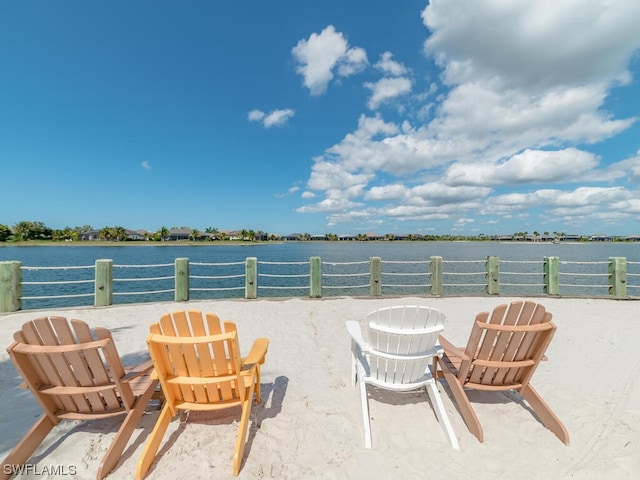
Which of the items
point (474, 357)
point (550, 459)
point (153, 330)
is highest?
point (153, 330)

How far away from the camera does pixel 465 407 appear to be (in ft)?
8.92

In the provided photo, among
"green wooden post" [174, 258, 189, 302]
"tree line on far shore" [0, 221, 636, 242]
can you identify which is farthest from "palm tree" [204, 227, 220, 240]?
"green wooden post" [174, 258, 189, 302]

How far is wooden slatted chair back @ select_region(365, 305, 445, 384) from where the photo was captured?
2.68 meters

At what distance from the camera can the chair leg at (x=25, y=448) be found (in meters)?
Answer: 2.16

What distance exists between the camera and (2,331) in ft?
17.9

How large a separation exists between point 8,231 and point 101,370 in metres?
95.0

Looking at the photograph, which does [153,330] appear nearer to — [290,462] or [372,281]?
[290,462]

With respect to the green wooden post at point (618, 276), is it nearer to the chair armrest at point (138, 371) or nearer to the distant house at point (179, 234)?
the chair armrest at point (138, 371)

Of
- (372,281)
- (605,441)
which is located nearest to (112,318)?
(372,281)

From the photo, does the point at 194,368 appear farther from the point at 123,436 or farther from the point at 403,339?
the point at 403,339

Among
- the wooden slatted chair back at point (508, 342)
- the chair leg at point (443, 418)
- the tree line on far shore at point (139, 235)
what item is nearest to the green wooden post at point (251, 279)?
the chair leg at point (443, 418)

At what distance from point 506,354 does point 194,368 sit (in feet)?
8.43

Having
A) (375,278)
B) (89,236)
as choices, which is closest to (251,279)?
(375,278)

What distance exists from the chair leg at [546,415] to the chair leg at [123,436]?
326 centimetres
